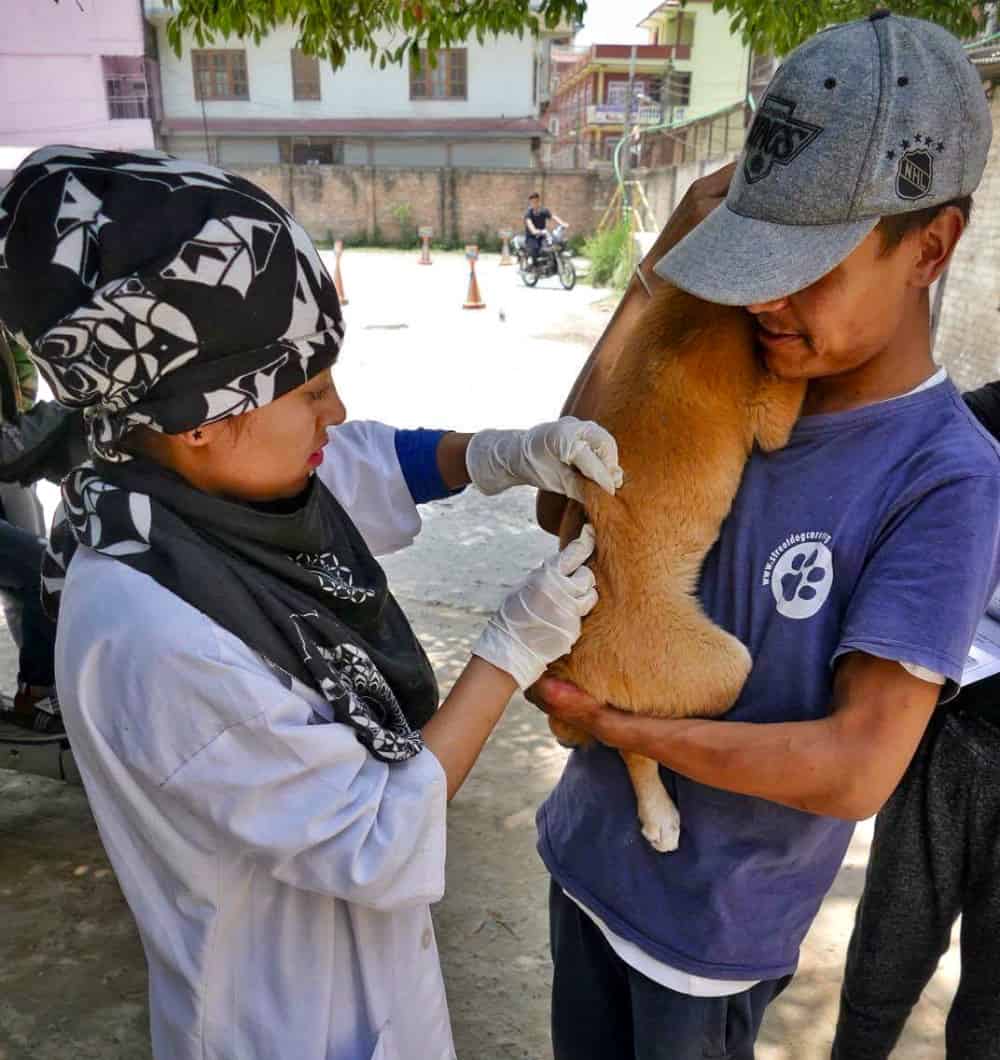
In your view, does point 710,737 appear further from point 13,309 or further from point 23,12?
point 23,12

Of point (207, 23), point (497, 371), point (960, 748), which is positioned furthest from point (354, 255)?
point (960, 748)

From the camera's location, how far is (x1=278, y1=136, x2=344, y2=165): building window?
34.9 meters

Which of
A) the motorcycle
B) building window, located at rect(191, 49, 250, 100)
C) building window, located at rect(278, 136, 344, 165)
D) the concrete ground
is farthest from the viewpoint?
building window, located at rect(278, 136, 344, 165)

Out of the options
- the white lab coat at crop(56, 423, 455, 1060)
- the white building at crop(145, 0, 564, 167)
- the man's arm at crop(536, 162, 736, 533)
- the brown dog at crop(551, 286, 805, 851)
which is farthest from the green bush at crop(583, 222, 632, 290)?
the white lab coat at crop(56, 423, 455, 1060)

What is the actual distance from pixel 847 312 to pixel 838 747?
0.63m

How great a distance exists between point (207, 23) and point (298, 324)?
433 centimetres

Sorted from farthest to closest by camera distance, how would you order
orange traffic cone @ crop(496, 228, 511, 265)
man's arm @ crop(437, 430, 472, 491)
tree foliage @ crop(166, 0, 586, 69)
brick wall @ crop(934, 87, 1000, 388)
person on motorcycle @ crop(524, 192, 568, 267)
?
orange traffic cone @ crop(496, 228, 511, 265) < person on motorcycle @ crop(524, 192, 568, 267) < brick wall @ crop(934, 87, 1000, 388) < tree foliage @ crop(166, 0, 586, 69) < man's arm @ crop(437, 430, 472, 491)

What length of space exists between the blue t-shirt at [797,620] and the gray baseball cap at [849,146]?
28cm

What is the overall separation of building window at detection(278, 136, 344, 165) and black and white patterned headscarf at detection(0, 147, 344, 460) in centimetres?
3676

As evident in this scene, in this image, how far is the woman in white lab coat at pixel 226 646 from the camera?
3.84 ft

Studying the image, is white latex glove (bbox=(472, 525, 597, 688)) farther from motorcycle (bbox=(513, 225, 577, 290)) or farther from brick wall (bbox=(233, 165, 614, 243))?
brick wall (bbox=(233, 165, 614, 243))

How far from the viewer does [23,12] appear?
4129mm

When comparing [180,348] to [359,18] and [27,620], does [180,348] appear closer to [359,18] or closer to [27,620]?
[27,620]

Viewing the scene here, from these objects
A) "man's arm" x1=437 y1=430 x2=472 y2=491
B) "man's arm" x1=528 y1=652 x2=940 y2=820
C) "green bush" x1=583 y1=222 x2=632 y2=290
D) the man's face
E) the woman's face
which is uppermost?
the man's face
